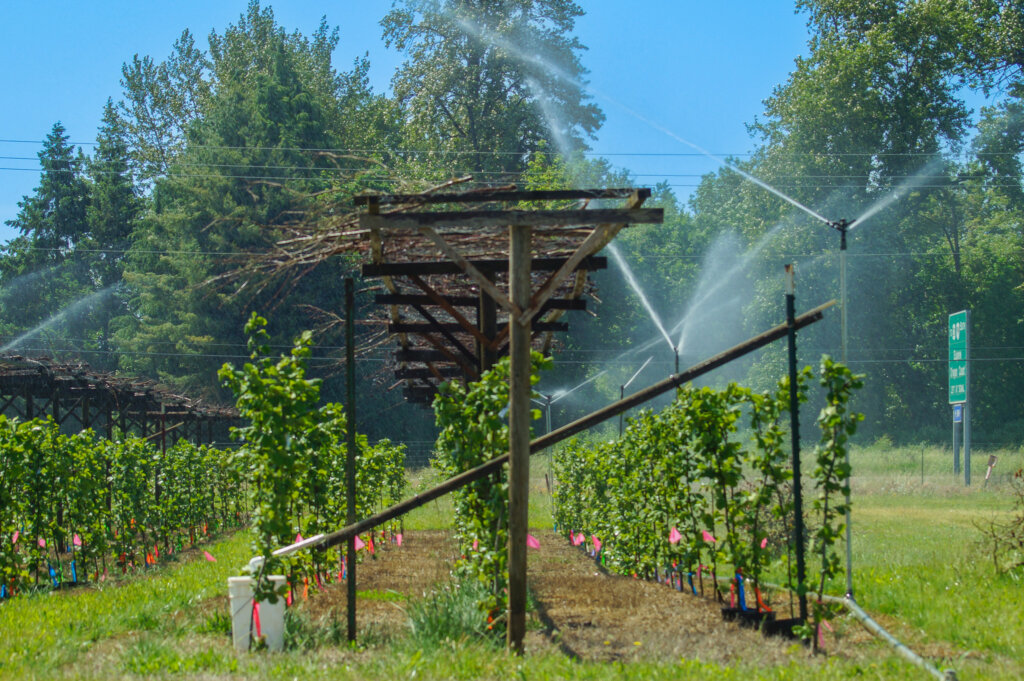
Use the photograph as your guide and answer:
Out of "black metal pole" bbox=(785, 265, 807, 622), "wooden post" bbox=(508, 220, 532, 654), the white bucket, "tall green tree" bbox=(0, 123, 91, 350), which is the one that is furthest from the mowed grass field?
"tall green tree" bbox=(0, 123, 91, 350)

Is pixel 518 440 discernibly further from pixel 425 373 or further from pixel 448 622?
pixel 425 373

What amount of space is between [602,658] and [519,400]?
1.86 meters

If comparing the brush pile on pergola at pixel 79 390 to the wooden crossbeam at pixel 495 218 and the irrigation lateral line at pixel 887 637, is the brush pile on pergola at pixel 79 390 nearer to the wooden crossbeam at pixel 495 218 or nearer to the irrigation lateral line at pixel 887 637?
the wooden crossbeam at pixel 495 218

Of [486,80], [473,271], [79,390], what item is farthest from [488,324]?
[486,80]

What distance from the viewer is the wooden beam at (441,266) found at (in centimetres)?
911

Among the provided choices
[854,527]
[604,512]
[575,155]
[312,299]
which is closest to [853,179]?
[575,155]

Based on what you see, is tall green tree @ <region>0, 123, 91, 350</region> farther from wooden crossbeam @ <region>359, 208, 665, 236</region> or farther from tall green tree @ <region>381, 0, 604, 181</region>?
wooden crossbeam @ <region>359, 208, 665, 236</region>

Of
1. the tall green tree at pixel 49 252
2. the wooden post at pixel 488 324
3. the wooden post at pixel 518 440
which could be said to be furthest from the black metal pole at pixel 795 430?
the tall green tree at pixel 49 252

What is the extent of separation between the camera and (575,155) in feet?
161

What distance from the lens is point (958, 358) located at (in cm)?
3131

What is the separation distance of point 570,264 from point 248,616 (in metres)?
3.51

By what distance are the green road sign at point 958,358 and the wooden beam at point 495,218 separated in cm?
2559

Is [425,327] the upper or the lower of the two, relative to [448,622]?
upper

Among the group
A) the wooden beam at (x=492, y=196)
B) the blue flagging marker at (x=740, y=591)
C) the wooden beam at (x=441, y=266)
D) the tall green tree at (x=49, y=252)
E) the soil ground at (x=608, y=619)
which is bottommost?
the soil ground at (x=608, y=619)
